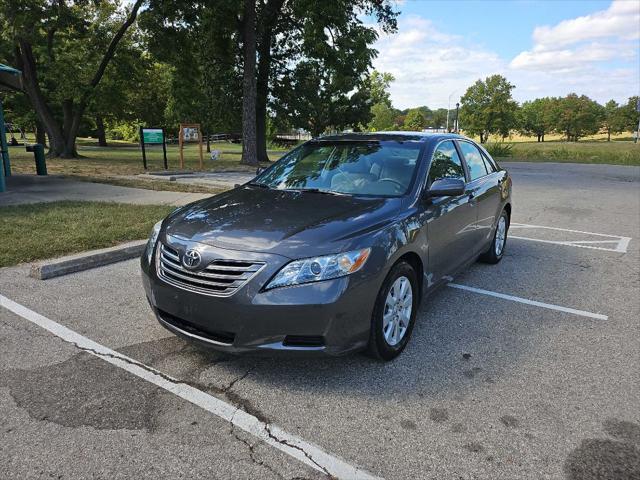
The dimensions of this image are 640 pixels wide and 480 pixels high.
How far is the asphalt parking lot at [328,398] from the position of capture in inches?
93.4

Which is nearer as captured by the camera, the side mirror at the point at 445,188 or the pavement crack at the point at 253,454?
the pavement crack at the point at 253,454

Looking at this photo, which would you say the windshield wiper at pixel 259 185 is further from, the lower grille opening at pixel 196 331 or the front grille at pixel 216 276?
the lower grille opening at pixel 196 331

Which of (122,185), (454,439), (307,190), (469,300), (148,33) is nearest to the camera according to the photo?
(454,439)

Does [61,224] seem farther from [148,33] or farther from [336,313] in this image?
[148,33]

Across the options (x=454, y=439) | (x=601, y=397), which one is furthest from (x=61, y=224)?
(x=601, y=397)

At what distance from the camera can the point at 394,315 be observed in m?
3.33

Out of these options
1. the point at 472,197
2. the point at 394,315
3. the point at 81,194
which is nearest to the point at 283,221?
the point at 394,315

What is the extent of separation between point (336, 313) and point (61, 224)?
5704 millimetres

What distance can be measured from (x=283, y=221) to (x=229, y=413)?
48.8 inches

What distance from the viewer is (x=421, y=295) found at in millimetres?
3705

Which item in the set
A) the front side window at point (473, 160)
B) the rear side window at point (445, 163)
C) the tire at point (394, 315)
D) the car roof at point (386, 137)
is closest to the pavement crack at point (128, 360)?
the tire at point (394, 315)

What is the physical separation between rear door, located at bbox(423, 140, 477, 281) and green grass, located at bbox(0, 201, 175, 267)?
409 centimetres

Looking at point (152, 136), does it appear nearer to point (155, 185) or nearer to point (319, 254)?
point (155, 185)

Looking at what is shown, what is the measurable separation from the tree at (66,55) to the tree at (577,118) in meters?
79.8
